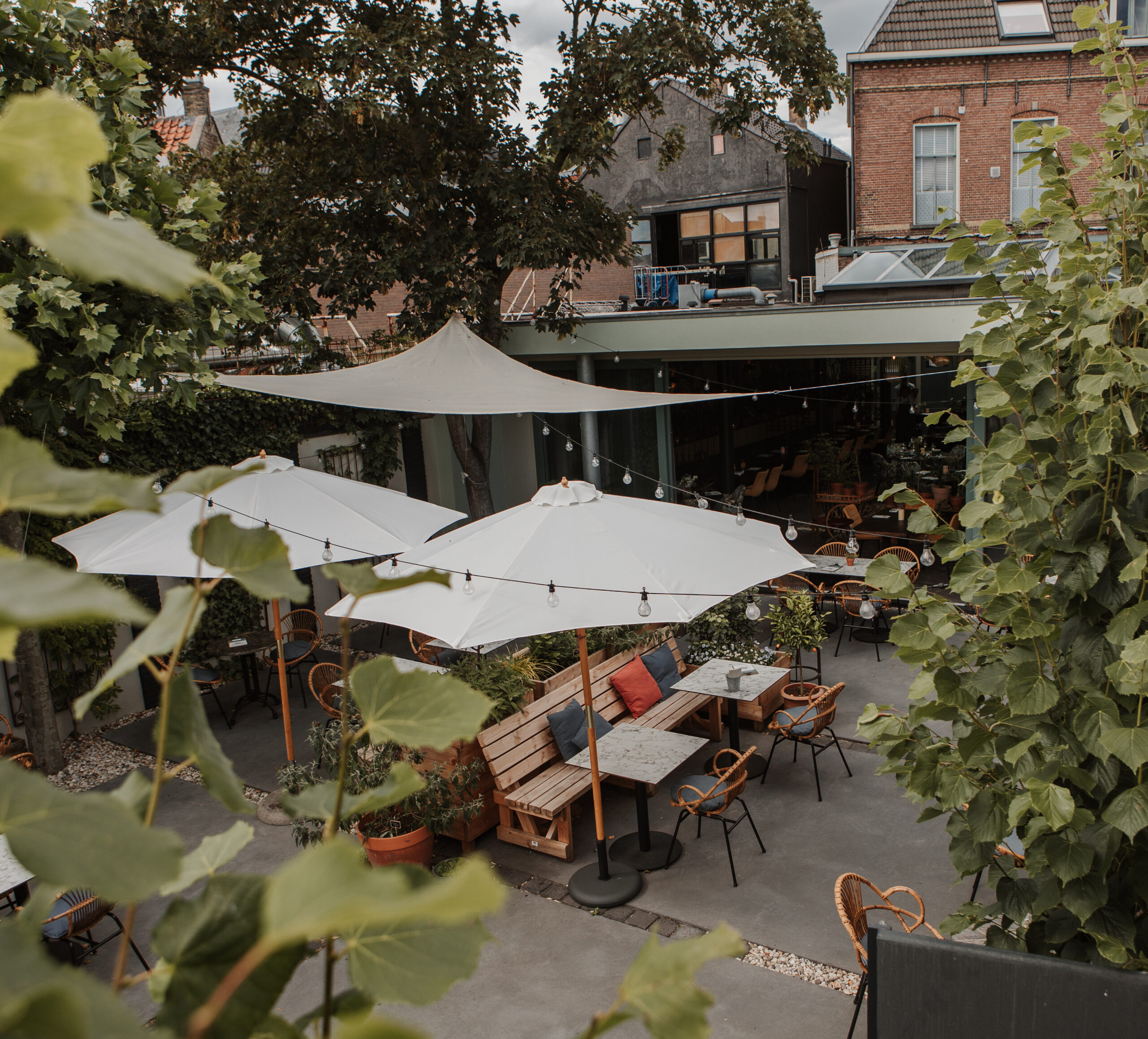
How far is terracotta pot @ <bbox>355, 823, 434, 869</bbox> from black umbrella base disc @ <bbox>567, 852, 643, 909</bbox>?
96 cm

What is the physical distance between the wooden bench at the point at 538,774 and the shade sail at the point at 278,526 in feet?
5.35

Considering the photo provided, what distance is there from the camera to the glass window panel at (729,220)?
62.4 feet

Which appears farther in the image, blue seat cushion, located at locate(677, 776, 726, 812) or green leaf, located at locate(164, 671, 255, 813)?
blue seat cushion, located at locate(677, 776, 726, 812)

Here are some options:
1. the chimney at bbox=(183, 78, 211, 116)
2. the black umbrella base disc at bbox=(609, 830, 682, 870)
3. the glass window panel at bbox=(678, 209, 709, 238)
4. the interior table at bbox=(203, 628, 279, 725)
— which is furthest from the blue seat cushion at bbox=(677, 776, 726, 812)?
the chimney at bbox=(183, 78, 211, 116)

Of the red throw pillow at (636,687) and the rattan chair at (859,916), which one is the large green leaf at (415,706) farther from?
the red throw pillow at (636,687)

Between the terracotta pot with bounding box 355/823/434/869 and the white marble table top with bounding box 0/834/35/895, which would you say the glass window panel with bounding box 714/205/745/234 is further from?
the white marble table top with bounding box 0/834/35/895

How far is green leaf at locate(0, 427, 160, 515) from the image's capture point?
0.45 m

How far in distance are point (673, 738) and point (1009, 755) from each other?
13.7 ft

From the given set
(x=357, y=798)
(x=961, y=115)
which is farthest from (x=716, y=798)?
(x=961, y=115)

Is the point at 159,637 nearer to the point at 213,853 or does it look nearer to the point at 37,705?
the point at 213,853

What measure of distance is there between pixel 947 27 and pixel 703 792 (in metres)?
14.3

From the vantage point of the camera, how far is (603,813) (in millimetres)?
6785

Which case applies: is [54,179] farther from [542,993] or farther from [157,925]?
[542,993]

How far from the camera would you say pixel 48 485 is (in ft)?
1.50
